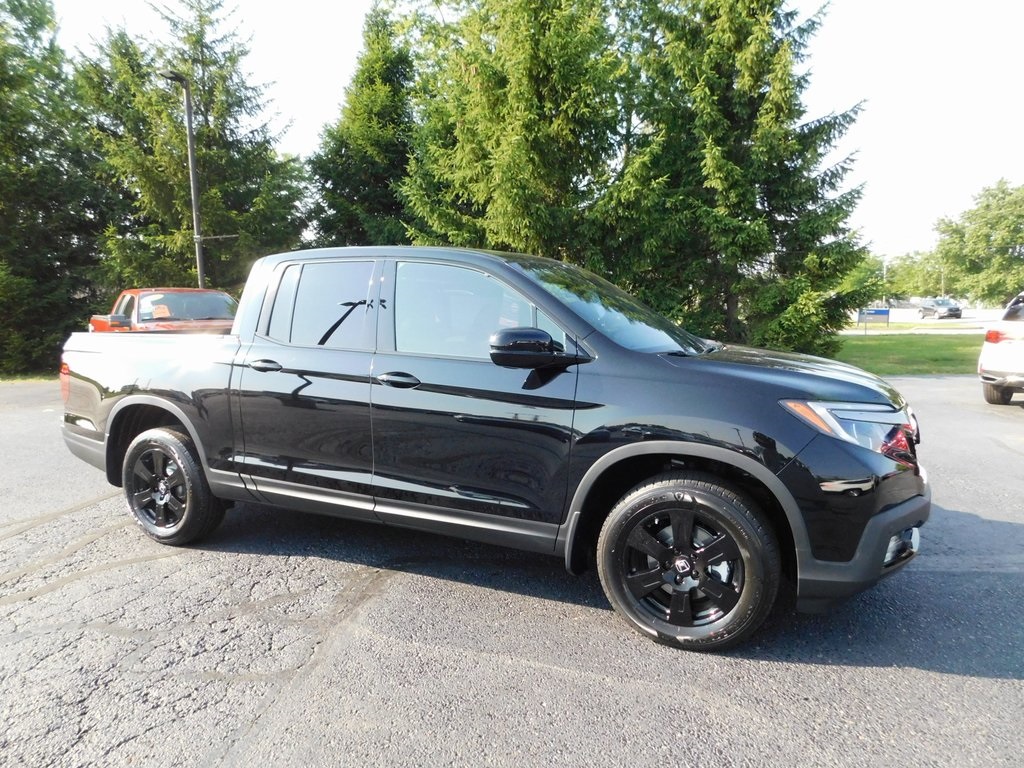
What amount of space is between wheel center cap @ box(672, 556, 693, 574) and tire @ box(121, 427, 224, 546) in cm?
280

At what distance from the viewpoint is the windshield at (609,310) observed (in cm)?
315

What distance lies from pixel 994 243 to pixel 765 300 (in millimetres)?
41328

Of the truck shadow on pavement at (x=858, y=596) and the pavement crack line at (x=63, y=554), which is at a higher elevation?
the truck shadow on pavement at (x=858, y=596)

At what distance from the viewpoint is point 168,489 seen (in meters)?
3.97

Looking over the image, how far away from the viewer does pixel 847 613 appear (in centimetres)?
309

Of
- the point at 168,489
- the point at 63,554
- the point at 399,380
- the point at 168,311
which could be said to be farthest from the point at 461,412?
the point at 168,311

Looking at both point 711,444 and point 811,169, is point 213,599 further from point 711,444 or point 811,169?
point 811,169

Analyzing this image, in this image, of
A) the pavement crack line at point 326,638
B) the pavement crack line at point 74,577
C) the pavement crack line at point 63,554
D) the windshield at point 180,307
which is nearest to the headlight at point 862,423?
the pavement crack line at point 326,638

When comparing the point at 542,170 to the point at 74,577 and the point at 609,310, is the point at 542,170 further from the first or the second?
the point at 74,577

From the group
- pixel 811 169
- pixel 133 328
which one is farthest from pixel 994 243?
pixel 133 328

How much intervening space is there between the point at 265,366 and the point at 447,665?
1944 mm

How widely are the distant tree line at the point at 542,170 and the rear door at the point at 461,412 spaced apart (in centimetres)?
1133

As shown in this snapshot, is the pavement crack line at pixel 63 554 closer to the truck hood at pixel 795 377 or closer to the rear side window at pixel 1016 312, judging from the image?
the truck hood at pixel 795 377

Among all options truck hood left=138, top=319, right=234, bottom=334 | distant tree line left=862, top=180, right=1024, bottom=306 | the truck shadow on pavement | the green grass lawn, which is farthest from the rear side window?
distant tree line left=862, top=180, right=1024, bottom=306
